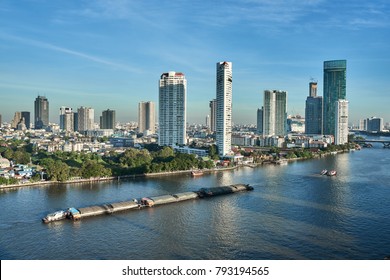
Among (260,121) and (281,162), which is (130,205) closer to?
(281,162)

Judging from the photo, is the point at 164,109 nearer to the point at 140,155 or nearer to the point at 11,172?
the point at 140,155

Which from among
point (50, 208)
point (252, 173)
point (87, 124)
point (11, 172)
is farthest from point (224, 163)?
point (87, 124)

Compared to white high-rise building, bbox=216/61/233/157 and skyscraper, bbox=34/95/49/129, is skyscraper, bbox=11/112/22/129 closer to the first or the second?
skyscraper, bbox=34/95/49/129

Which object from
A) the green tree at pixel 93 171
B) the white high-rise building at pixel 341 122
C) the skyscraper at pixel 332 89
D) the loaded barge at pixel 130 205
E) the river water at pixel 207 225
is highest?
the skyscraper at pixel 332 89

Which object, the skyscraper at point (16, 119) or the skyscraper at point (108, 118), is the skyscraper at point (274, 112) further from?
the skyscraper at point (16, 119)

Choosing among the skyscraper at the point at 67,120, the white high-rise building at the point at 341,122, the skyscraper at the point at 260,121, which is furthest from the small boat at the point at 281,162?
the skyscraper at the point at 67,120

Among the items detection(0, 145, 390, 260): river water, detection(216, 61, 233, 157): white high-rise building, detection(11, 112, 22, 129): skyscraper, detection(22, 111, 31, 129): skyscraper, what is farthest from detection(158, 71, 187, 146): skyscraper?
detection(22, 111, 31, 129): skyscraper
